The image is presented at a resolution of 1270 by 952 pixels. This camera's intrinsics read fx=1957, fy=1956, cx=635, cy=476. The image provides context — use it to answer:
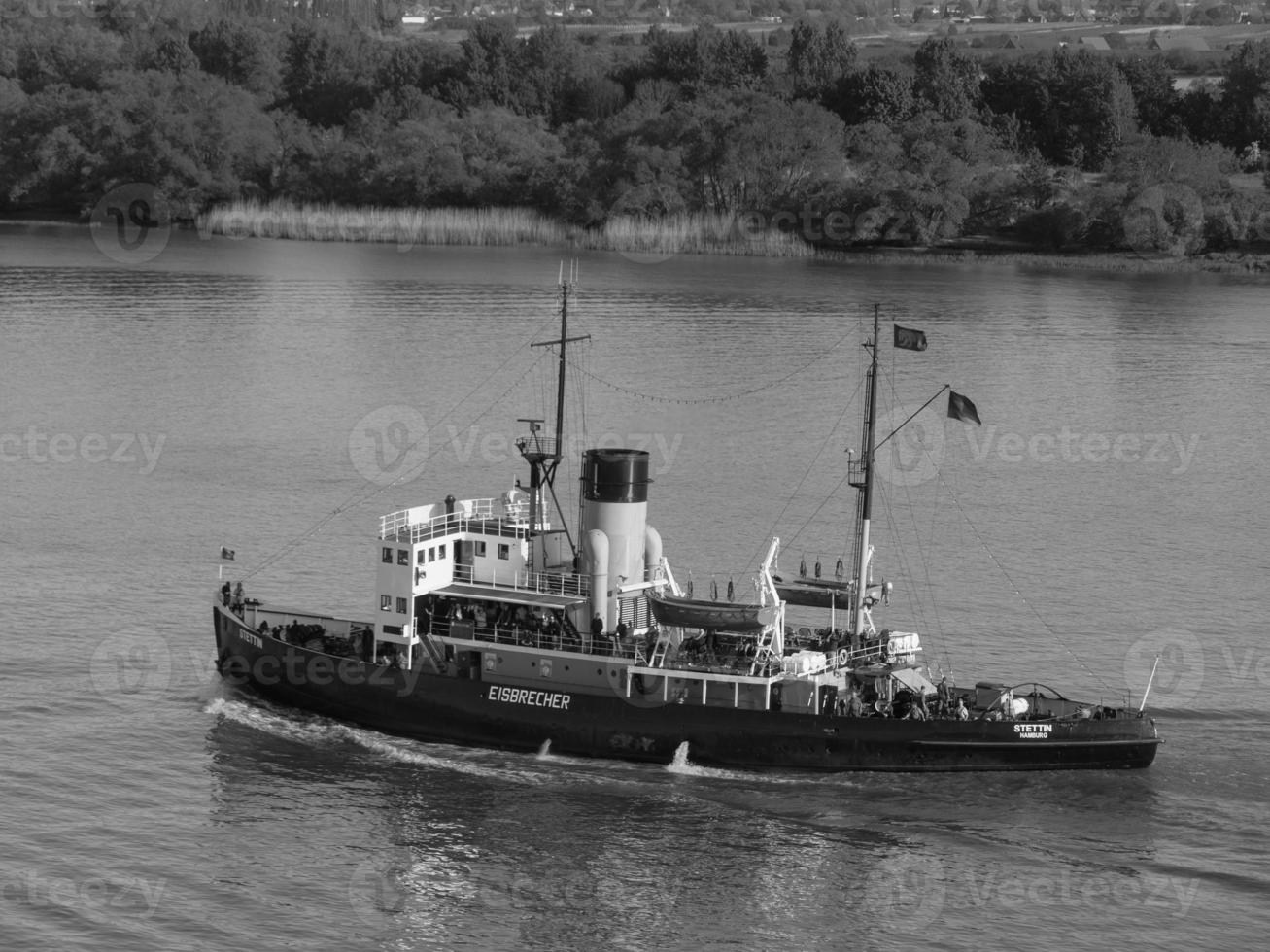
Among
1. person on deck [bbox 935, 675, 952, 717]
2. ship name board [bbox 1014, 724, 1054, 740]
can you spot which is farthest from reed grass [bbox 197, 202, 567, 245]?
ship name board [bbox 1014, 724, 1054, 740]

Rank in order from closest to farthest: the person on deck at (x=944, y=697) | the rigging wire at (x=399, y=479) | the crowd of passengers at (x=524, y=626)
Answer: the person on deck at (x=944, y=697), the crowd of passengers at (x=524, y=626), the rigging wire at (x=399, y=479)

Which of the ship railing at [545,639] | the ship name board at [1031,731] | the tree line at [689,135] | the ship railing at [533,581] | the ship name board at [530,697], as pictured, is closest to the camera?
the ship name board at [1031,731]

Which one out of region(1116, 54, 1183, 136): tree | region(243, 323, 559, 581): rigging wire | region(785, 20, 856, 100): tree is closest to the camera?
region(243, 323, 559, 581): rigging wire

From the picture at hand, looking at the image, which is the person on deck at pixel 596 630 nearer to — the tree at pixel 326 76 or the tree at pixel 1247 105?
the tree at pixel 1247 105

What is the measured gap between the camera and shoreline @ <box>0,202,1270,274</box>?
136 m

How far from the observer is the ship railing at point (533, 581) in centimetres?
4653

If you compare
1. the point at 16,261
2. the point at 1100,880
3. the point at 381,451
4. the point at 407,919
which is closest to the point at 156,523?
the point at 381,451

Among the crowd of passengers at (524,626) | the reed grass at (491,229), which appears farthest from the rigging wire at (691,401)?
the reed grass at (491,229)

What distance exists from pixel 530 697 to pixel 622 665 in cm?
226

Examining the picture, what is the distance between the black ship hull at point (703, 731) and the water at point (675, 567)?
0.51 meters

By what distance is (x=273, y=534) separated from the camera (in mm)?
60875

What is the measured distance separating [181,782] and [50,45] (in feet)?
520

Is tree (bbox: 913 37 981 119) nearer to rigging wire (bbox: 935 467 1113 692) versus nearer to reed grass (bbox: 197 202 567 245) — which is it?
reed grass (bbox: 197 202 567 245)

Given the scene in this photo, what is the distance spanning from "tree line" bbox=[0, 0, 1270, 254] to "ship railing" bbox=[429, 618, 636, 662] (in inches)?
3820
